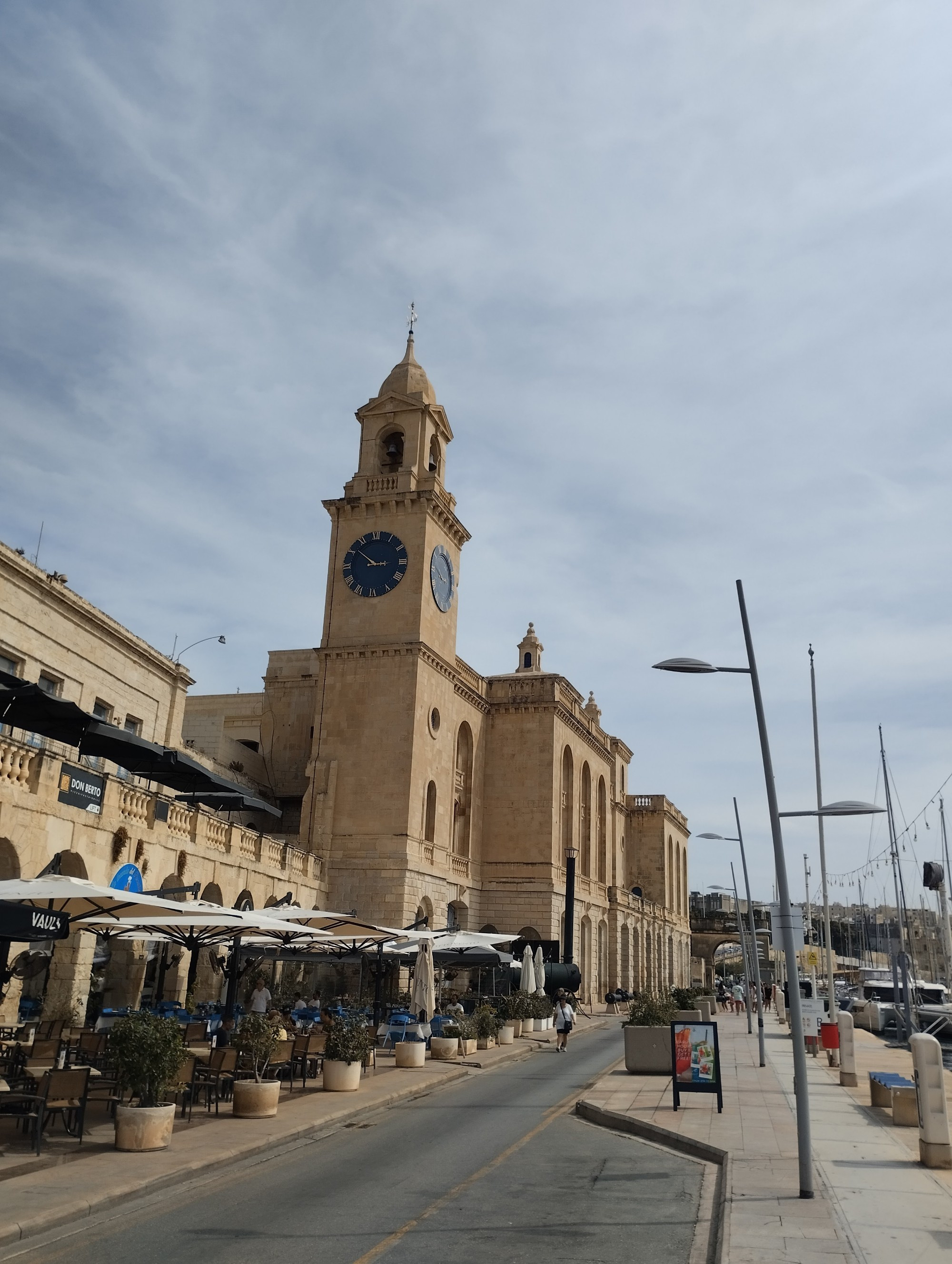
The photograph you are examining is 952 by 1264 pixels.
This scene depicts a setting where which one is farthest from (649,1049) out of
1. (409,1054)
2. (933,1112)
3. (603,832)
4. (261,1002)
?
(603,832)

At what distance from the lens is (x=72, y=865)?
22297 mm

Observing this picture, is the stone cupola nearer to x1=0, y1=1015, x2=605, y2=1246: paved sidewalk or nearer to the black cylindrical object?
the black cylindrical object

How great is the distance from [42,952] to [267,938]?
451 centimetres

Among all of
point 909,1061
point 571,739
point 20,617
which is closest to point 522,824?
point 571,739

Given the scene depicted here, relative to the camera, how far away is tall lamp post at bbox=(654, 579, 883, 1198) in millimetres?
9992

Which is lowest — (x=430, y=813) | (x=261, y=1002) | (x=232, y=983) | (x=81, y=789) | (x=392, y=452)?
(x=261, y=1002)

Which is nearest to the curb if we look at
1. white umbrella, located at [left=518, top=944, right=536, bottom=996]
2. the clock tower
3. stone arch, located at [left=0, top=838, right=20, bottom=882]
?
stone arch, located at [left=0, top=838, right=20, bottom=882]

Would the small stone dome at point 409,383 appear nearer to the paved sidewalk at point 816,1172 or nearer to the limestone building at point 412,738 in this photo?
the limestone building at point 412,738

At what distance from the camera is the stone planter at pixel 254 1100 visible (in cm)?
1423

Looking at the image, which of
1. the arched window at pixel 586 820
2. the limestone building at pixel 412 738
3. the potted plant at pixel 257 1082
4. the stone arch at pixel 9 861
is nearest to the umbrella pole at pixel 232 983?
the potted plant at pixel 257 1082

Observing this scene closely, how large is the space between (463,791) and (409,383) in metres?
19.4

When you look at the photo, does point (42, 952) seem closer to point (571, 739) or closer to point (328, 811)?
point (328, 811)

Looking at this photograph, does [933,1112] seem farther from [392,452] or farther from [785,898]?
[392,452]

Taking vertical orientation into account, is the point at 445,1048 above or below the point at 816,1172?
above
